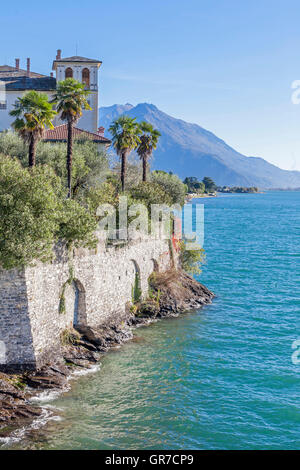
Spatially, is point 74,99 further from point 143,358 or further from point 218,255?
point 218,255

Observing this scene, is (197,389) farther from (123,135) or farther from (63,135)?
(63,135)

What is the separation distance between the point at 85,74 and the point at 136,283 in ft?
107

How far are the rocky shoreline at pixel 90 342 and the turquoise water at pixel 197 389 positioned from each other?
2.91ft

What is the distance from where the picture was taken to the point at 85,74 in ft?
191

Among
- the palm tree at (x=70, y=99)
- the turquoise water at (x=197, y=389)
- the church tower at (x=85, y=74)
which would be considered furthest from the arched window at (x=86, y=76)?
the turquoise water at (x=197, y=389)

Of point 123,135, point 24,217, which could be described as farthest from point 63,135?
point 24,217

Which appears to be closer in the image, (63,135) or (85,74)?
(63,135)

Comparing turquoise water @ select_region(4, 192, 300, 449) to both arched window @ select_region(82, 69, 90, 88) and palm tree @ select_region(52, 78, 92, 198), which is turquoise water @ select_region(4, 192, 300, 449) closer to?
palm tree @ select_region(52, 78, 92, 198)

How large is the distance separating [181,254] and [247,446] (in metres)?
26.5

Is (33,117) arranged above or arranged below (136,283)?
above

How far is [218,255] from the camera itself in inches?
2657

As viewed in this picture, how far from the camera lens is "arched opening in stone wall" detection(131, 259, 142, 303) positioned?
35688mm

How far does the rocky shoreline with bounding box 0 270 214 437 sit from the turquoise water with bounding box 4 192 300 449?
887 mm
